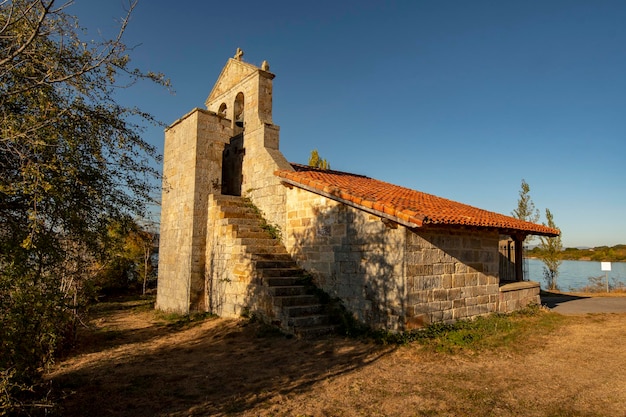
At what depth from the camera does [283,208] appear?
9.94 metres

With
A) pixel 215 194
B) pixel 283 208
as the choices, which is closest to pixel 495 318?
pixel 283 208

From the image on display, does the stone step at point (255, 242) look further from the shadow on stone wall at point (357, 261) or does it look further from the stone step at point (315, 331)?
the stone step at point (315, 331)

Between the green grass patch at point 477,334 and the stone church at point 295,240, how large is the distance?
20cm

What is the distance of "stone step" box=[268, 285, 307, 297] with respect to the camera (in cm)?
820

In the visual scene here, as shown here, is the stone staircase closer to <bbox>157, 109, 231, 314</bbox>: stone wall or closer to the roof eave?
<bbox>157, 109, 231, 314</bbox>: stone wall

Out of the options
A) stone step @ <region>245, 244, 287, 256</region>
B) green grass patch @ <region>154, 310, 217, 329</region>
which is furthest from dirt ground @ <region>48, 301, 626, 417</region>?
stone step @ <region>245, 244, 287, 256</region>

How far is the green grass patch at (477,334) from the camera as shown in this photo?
269 inches

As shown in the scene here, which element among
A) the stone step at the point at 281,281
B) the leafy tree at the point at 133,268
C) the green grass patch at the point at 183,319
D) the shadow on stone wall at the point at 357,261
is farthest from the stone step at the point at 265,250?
the leafy tree at the point at 133,268

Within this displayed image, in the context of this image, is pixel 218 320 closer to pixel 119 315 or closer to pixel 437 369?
pixel 119 315

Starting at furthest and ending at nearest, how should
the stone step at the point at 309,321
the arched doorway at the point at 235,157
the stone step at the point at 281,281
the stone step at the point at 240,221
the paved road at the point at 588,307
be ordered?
the arched doorway at the point at 235,157
the paved road at the point at 588,307
the stone step at the point at 240,221
the stone step at the point at 281,281
the stone step at the point at 309,321

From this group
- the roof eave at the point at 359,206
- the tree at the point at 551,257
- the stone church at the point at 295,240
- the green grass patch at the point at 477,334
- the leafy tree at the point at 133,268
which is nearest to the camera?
the roof eave at the point at 359,206

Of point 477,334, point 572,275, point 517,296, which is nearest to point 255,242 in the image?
point 477,334

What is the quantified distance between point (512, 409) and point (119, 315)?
427 inches

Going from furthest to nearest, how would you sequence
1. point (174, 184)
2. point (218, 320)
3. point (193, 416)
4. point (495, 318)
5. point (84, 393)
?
point (174, 184) → point (218, 320) → point (495, 318) → point (84, 393) → point (193, 416)
